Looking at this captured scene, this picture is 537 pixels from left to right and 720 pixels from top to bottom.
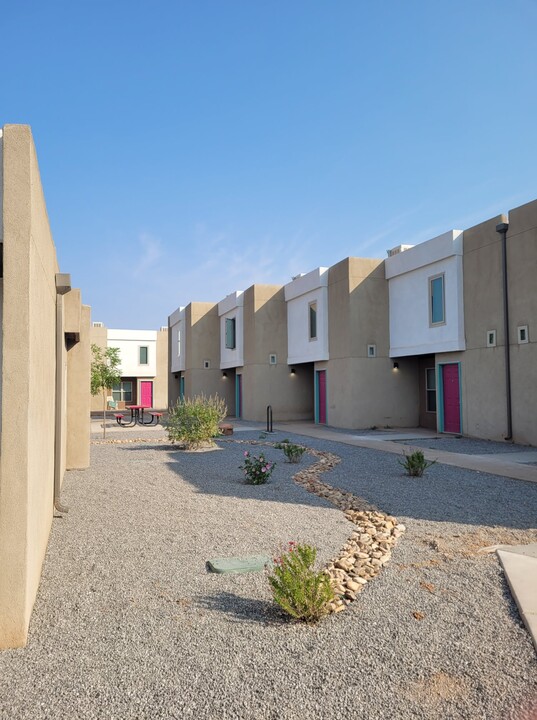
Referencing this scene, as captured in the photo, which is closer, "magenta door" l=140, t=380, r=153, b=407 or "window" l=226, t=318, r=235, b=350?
"window" l=226, t=318, r=235, b=350

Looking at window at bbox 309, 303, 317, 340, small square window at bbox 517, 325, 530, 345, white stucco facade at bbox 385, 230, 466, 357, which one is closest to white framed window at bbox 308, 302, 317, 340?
window at bbox 309, 303, 317, 340

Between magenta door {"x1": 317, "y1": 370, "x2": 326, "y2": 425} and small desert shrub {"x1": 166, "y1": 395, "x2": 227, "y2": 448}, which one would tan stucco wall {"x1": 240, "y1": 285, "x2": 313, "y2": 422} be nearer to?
magenta door {"x1": 317, "y1": 370, "x2": 326, "y2": 425}

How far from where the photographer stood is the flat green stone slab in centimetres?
492

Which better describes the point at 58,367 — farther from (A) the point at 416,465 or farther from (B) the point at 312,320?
(B) the point at 312,320

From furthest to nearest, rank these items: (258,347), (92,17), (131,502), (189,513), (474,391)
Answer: (258,347)
(474,391)
(92,17)
(131,502)
(189,513)

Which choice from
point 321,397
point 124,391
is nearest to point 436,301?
point 321,397

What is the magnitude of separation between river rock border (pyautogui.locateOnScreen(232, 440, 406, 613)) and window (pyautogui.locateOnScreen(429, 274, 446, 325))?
9442mm

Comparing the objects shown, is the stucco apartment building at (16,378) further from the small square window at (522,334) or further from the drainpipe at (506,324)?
the drainpipe at (506,324)

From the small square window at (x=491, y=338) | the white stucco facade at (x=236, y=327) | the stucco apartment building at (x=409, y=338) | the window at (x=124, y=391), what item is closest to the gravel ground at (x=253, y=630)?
the stucco apartment building at (x=409, y=338)

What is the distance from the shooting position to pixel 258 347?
2439 cm

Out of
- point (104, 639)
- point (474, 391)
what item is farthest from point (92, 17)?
point (474, 391)

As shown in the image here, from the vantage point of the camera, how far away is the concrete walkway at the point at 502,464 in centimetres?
425

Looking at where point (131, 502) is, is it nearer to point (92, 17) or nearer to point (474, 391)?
point (92, 17)

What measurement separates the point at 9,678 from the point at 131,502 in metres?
4.73
